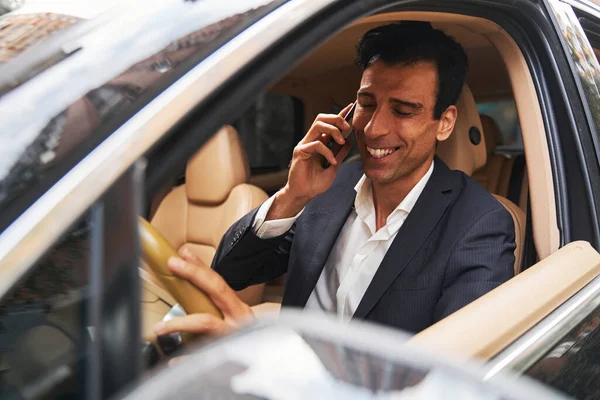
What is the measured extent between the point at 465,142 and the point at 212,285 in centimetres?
164

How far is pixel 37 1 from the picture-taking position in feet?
3.26

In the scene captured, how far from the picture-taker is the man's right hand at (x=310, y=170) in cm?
197

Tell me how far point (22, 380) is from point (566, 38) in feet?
5.45

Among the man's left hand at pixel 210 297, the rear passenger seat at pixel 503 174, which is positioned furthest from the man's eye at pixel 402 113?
the rear passenger seat at pixel 503 174

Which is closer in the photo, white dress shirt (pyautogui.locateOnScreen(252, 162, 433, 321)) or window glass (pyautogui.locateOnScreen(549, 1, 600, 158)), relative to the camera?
window glass (pyautogui.locateOnScreen(549, 1, 600, 158))

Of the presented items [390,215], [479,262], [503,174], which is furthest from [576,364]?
[503,174]

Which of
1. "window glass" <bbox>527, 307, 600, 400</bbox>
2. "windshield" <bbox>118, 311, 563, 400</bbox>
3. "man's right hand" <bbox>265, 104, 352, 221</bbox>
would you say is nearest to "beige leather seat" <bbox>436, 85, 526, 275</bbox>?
"man's right hand" <bbox>265, 104, 352, 221</bbox>

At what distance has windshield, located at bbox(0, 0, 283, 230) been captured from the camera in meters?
0.72

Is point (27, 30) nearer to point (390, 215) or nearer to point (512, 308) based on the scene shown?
point (512, 308)

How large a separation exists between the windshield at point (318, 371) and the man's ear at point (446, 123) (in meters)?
1.59

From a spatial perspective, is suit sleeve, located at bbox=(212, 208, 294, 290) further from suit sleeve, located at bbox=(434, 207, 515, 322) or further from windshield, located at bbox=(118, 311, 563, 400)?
windshield, located at bbox=(118, 311, 563, 400)

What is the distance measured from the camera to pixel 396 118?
6.59 feet

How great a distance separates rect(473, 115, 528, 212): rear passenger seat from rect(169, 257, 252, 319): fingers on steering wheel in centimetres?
232

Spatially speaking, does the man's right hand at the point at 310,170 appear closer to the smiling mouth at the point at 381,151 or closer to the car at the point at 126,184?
the smiling mouth at the point at 381,151
